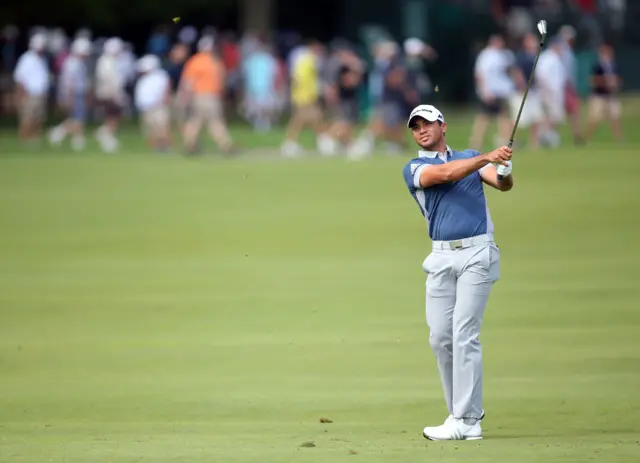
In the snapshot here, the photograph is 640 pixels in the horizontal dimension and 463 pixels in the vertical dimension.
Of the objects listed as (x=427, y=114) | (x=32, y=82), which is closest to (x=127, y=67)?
(x=32, y=82)

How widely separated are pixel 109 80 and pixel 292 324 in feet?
80.0

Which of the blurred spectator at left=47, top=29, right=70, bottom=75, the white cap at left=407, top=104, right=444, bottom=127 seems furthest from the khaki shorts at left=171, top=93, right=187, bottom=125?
the white cap at left=407, top=104, right=444, bottom=127

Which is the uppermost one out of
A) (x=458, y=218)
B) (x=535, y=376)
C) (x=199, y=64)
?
(x=199, y=64)

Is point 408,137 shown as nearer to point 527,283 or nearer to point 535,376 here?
point 527,283

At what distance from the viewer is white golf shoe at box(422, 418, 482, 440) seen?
8836mm

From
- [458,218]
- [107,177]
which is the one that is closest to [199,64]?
[107,177]

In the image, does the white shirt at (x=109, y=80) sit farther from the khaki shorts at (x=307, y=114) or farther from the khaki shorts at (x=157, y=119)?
the khaki shorts at (x=307, y=114)

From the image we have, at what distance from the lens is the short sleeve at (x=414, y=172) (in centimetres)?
888

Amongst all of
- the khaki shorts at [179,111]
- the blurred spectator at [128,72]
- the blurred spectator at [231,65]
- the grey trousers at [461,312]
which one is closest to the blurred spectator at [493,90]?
the khaki shorts at [179,111]

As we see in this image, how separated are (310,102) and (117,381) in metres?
23.6

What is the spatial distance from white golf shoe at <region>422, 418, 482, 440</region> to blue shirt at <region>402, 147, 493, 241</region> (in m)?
1.03

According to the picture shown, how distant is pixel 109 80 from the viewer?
37531 mm

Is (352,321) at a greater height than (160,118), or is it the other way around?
(160,118)

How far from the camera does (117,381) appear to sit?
1138cm
